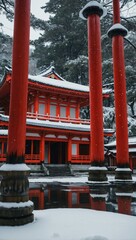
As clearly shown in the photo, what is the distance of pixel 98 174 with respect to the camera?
27.3ft

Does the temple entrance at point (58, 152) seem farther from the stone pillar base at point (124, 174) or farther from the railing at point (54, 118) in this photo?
the stone pillar base at point (124, 174)

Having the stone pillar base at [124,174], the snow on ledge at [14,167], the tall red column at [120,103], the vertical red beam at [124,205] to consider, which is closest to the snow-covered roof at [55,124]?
the tall red column at [120,103]

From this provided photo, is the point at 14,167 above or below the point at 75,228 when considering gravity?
above

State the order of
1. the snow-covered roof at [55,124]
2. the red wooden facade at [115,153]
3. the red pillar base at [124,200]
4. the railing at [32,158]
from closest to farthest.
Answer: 1. the red pillar base at [124,200]
2. the snow-covered roof at [55,124]
3. the railing at [32,158]
4. the red wooden facade at [115,153]

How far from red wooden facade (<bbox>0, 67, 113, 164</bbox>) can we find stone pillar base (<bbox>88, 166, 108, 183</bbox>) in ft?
42.1

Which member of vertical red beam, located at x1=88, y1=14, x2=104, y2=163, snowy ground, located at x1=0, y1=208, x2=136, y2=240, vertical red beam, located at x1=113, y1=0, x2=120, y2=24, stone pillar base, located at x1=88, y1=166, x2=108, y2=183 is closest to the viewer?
snowy ground, located at x1=0, y1=208, x2=136, y2=240

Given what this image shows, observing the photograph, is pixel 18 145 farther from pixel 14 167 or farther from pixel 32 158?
pixel 32 158

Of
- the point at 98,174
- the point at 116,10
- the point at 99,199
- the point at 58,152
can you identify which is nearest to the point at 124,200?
the point at 99,199

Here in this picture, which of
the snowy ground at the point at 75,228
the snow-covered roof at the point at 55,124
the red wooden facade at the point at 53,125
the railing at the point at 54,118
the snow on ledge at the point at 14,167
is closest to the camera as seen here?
the snowy ground at the point at 75,228

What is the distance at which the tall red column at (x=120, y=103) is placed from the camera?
9305 millimetres

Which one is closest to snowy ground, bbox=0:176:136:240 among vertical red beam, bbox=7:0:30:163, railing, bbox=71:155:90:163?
vertical red beam, bbox=7:0:30:163

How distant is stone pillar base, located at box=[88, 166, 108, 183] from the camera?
26.9 ft

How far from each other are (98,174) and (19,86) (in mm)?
4626

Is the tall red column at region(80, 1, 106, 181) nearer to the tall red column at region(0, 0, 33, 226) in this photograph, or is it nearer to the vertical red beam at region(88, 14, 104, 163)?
the vertical red beam at region(88, 14, 104, 163)
